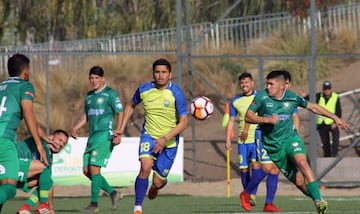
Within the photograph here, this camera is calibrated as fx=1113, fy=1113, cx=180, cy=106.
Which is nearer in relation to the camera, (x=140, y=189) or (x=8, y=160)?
(x=8, y=160)

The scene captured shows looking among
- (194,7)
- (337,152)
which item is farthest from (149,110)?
(194,7)

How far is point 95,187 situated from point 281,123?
3.90 m

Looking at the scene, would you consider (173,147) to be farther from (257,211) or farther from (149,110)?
(257,211)

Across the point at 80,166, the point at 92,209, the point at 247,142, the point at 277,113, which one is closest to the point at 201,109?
the point at 277,113

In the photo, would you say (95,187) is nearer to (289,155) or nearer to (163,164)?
(163,164)

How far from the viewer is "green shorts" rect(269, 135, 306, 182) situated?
14.3 m

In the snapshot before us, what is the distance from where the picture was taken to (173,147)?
583 inches

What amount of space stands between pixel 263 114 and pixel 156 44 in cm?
1653

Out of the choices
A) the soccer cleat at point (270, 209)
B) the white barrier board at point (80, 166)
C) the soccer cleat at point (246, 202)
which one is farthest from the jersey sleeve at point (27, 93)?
the white barrier board at point (80, 166)

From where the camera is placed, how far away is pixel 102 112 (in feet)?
57.6

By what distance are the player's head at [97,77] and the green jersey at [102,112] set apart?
0.10 m

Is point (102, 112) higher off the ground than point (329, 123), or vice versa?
point (102, 112)

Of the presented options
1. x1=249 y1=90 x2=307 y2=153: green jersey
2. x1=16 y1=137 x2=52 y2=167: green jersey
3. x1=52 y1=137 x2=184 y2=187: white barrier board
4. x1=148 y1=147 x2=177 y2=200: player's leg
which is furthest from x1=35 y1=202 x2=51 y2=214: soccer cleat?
x1=52 y1=137 x2=184 y2=187: white barrier board

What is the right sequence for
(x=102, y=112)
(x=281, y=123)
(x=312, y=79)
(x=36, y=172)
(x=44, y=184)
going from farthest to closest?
(x=312, y=79)
(x=102, y=112)
(x=281, y=123)
(x=44, y=184)
(x=36, y=172)
